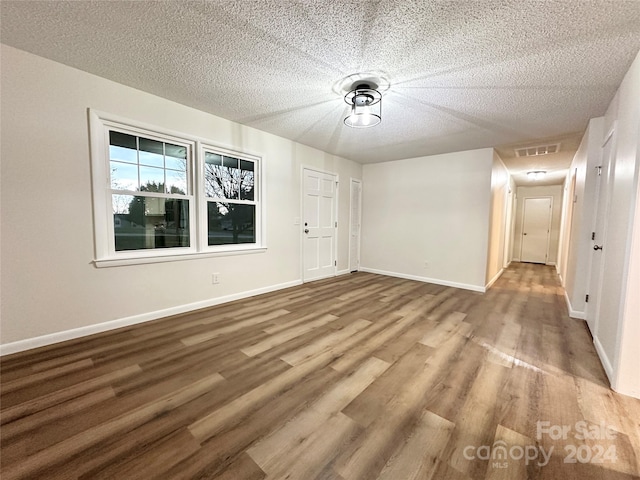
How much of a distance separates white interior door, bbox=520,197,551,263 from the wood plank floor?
5.85 metres

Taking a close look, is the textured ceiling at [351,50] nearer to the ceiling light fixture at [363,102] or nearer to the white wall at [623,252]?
the ceiling light fixture at [363,102]

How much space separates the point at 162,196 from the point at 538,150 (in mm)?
5753

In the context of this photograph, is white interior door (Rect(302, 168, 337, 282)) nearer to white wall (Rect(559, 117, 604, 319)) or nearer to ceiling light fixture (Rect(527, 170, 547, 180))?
white wall (Rect(559, 117, 604, 319))

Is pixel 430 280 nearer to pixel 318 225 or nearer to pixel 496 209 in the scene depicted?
pixel 496 209

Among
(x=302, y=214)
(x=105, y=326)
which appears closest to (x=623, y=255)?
(x=302, y=214)

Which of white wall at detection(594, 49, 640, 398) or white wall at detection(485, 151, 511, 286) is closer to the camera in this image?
white wall at detection(594, 49, 640, 398)

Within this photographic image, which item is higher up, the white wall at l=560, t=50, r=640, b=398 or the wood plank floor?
the white wall at l=560, t=50, r=640, b=398

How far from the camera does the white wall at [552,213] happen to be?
729 cm

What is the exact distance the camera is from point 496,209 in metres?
4.91

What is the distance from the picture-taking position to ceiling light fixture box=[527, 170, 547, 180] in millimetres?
5899

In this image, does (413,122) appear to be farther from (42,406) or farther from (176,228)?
(42,406)

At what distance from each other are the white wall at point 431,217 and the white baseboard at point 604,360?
78.7 inches

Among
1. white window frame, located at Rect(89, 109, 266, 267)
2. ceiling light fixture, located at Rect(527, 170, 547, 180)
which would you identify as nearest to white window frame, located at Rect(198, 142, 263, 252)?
white window frame, located at Rect(89, 109, 266, 267)

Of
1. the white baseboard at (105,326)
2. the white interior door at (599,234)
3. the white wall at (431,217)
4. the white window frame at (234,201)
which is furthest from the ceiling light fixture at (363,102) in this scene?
the white baseboard at (105,326)
